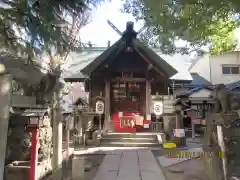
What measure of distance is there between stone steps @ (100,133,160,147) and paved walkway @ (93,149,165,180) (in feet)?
4.43

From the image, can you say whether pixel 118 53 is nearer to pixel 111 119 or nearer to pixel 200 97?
pixel 111 119

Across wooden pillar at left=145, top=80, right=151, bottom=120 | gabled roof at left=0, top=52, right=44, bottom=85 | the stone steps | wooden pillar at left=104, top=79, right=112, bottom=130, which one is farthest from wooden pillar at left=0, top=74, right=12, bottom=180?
wooden pillar at left=145, top=80, right=151, bottom=120

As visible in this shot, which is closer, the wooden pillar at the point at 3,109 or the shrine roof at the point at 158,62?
the wooden pillar at the point at 3,109

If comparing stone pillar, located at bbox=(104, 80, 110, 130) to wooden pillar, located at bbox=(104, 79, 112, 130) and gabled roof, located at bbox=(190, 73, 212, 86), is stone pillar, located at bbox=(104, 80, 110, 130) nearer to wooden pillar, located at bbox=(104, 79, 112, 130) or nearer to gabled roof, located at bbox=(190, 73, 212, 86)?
wooden pillar, located at bbox=(104, 79, 112, 130)

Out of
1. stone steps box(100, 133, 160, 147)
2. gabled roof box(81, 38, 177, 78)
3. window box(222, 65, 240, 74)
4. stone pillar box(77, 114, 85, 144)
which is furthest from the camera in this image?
window box(222, 65, 240, 74)

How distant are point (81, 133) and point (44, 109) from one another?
6948 millimetres

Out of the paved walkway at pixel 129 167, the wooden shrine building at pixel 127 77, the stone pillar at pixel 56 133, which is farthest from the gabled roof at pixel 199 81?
the stone pillar at pixel 56 133

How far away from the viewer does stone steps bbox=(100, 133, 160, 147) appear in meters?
11.2

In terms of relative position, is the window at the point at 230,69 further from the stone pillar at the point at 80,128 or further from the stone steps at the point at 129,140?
the stone pillar at the point at 80,128

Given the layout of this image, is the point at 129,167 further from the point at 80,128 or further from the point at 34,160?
the point at 80,128

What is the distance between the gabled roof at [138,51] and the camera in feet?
43.7

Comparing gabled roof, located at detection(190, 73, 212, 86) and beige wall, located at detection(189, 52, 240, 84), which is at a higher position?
beige wall, located at detection(189, 52, 240, 84)

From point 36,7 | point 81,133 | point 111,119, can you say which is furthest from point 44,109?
point 111,119

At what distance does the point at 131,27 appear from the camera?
536 inches
